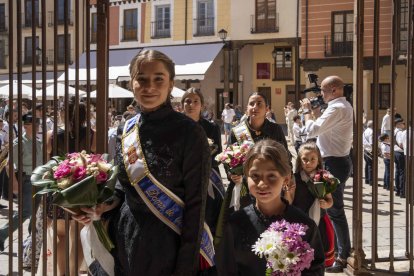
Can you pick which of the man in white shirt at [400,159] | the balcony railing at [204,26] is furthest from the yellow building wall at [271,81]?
the man in white shirt at [400,159]

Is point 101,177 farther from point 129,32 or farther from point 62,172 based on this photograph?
point 129,32

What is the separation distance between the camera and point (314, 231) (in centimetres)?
261

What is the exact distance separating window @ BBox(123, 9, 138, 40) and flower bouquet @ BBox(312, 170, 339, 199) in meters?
28.5

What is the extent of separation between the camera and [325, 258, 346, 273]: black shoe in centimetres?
458

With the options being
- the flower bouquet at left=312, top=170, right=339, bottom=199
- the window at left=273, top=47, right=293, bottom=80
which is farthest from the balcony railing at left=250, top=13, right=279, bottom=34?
the flower bouquet at left=312, top=170, right=339, bottom=199

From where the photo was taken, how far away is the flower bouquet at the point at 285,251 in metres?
2.31

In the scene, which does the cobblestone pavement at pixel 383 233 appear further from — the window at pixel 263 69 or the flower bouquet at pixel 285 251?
the window at pixel 263 69

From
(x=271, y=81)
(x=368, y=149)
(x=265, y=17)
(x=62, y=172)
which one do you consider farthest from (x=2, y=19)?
(x=62, y=172)

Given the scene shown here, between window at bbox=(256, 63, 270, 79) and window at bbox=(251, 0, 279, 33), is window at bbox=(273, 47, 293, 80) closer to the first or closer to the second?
window at bbox=(256, 63, 270, 79)

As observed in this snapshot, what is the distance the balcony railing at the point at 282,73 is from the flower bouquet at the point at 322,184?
1075 inches

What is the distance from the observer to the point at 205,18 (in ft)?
97.8

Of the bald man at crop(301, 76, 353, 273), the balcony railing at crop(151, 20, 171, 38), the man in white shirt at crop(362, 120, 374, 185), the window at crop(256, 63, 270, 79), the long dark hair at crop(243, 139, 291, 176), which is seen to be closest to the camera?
the long dark hair at crop(243, 139, 291, 176)

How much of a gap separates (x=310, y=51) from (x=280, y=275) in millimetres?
24588

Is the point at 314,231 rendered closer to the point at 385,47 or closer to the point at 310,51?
the point at 385,47
